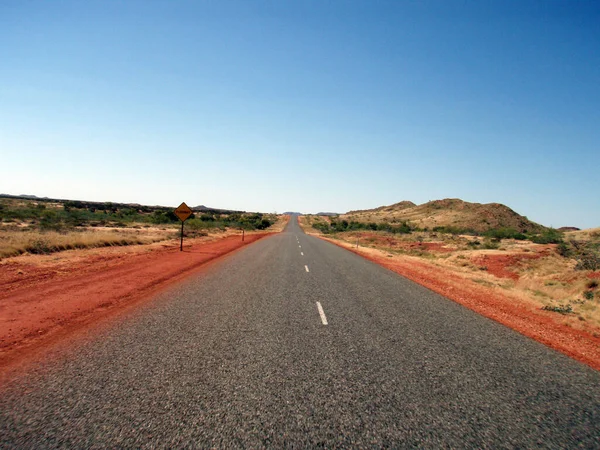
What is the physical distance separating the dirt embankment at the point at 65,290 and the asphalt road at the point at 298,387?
948 mm

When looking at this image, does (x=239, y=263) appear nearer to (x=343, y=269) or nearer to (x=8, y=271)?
(x=343, y=269)

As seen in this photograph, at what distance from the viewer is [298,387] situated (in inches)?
147

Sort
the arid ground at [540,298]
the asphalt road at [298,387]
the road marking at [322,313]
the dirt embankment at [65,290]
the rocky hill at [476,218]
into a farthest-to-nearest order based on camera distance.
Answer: the rocky hill at [476,218], the arid ground at [540,298], the road marking at [322,313], the dirt embankment at [65,290], the asphalt road at [298,387]

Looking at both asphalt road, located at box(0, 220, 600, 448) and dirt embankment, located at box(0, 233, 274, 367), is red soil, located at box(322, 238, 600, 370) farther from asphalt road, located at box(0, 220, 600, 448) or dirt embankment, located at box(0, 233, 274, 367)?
dirt embankment, located at box(0, 233, 274, 367)

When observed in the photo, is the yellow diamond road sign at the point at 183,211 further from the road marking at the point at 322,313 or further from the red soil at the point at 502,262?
the red soil at the point at 502,262

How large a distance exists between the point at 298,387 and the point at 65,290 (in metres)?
7.93

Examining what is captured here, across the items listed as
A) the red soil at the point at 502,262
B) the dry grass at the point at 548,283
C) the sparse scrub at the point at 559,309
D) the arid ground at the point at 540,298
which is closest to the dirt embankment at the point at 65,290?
the arid ground at the point at 540,298

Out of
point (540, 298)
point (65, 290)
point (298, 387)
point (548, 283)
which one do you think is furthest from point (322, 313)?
point (548, 283)

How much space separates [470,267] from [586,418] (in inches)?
749

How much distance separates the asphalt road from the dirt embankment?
95 centimetres

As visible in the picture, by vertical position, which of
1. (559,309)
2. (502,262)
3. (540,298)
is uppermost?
(502,262)

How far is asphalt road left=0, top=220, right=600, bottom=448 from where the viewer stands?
9.64ft

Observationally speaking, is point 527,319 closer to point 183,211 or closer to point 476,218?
→ point 183,211

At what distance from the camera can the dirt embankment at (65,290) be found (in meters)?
5.39
